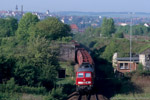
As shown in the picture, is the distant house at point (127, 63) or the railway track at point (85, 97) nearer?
the railway track at point (85, 97)

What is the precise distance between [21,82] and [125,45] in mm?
32365

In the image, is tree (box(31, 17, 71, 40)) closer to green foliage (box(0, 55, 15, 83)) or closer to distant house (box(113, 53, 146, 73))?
distant house (box(113, 53, 146, 73))

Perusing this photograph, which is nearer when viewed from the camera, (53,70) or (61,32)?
(53,70)

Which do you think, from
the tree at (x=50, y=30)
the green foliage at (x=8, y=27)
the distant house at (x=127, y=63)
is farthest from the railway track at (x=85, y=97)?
the green foliage at (x=8, y=27)

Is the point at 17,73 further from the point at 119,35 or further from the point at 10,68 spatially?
the point at 119,35

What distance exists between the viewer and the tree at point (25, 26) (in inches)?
2055

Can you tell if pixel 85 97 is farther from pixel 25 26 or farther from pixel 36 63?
pixel 25 26

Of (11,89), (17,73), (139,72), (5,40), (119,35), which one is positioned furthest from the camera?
(119,35)

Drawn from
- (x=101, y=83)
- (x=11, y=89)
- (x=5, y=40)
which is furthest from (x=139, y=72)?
(x=5, y=40)

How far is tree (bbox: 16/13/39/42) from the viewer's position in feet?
171

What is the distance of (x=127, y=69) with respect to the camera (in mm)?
32844

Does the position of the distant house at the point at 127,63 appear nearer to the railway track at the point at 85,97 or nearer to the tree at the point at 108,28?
the railway track at the point at 85,97

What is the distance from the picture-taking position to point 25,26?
182ft

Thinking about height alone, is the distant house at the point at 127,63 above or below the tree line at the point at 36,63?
below
